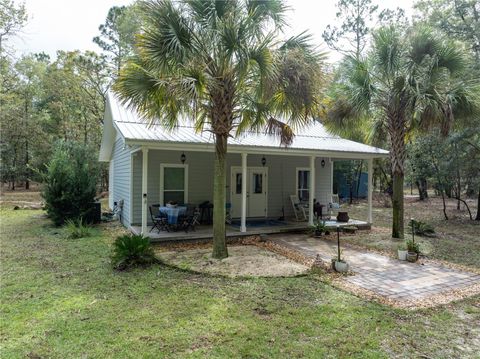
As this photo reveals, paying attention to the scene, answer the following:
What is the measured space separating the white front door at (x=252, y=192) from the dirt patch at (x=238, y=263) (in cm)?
375

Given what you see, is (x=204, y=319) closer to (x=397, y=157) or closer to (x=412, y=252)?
(x=412, y=252)

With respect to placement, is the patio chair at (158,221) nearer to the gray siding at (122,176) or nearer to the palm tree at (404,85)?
the gray siding at (122,176)

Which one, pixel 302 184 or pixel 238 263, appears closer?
pixel 238 263

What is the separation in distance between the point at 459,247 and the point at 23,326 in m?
9.60

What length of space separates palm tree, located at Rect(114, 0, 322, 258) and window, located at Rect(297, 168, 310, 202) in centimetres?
594

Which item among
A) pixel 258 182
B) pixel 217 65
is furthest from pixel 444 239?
pixel 217 65

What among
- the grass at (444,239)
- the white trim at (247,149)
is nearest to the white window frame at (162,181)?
the white trim at (247,149)

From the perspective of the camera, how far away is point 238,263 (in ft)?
22.3

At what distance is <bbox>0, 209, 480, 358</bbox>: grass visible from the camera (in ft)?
11.3

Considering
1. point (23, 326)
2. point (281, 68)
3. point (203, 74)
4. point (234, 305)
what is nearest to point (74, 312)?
point (23, 326)

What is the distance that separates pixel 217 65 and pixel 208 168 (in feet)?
16.6

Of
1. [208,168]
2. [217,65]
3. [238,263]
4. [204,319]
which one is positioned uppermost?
[217,65]

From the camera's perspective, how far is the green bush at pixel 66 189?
10867 mm

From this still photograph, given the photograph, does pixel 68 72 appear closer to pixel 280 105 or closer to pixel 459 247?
pixel 280 105
